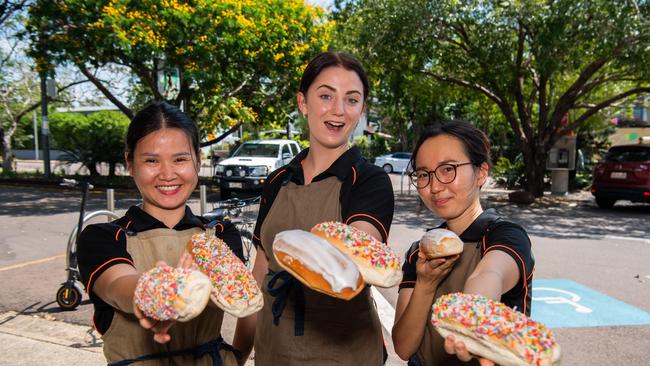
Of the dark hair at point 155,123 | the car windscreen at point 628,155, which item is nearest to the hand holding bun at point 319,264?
the dark hair at point 155,123

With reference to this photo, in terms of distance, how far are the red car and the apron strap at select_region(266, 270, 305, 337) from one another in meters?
13.9

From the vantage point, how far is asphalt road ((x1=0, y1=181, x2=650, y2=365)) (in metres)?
4.57

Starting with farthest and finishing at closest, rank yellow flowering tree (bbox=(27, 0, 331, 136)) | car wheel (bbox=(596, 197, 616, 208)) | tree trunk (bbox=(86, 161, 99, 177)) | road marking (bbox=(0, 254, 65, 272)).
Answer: tree trunk (bbox=(86, 161, 99, 177)), car wheel (bbox=(596, 197, 616, 208)), yellow flowering tree (bbox=(27, 0, 331, 136)), road marking (bbox=(0, 254, 65, 272))

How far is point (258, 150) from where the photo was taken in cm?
1543

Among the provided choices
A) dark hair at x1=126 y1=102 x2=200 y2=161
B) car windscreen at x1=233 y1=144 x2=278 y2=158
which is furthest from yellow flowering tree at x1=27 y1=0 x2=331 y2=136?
dark hair at x1=126 y1=102 x2=200 y2=161

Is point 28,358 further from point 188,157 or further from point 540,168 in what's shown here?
point 540,168

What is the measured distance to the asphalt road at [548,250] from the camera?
15.0 ft

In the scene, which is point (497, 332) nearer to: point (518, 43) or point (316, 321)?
point (316, 321)

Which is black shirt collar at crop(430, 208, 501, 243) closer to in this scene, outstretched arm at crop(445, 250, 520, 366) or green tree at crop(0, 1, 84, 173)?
outstretched arm at crop(445, 250, 520, 366)

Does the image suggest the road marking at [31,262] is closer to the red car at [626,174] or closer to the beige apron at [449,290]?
the beige apron at [449,290]

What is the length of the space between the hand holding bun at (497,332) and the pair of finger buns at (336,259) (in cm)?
23

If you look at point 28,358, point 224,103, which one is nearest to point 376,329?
point 28,358

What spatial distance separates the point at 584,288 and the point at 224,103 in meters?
12.1

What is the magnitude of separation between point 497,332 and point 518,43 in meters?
14.9
